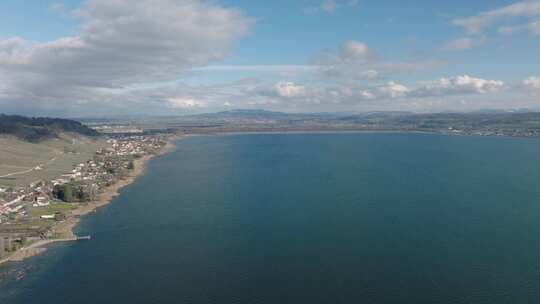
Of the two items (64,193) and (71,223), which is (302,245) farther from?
(64,193)

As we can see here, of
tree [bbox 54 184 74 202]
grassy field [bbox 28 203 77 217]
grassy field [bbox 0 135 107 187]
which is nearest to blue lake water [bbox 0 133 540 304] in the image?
grassy field [bbox 28 203 77 217]

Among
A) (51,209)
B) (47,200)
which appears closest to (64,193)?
(47,200)

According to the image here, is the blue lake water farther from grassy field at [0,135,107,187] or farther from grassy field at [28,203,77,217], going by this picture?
grassy field at [0,135,107,187]

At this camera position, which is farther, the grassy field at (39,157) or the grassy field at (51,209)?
the grassy field at (39,157)

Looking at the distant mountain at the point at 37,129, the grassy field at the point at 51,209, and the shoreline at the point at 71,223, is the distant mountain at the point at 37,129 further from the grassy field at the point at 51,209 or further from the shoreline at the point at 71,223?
the grassy field at the point at 51,209

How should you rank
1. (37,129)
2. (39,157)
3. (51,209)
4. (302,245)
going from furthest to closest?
(37,129), (39,157), (51,209), (302,245)

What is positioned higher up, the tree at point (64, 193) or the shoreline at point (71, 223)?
the tree at point (64, 193)

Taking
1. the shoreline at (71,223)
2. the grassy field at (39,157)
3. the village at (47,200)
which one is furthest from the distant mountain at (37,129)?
the shoreline at (71,223)

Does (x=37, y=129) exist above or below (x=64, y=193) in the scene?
above

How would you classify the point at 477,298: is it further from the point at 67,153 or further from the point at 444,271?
the point at 67,153
